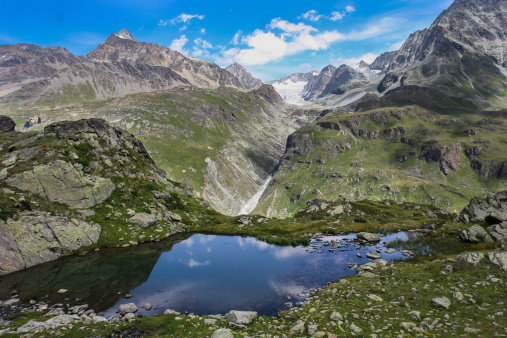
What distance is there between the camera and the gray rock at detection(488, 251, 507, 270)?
30.0 meters

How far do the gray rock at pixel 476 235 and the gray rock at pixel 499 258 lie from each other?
19.5m

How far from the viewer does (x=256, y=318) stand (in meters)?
28.1

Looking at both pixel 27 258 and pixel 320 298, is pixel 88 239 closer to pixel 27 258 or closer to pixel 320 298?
pixel 27 258

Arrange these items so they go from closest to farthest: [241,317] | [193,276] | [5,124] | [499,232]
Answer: [241,317] < [193,276] < [499,232] < [5,124]

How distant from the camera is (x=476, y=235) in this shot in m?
50.8

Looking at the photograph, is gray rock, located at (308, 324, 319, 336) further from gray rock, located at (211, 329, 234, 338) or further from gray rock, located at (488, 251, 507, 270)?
gray rock, located at (488, 251, 507, 270)

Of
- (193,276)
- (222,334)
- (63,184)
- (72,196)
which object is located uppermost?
(63,184)

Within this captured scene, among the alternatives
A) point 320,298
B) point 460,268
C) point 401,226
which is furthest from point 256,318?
point 401,226

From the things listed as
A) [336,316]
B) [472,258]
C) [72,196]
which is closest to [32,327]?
[336,316]

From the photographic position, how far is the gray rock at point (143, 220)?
7175 centimetres

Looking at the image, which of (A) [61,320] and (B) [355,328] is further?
(A) [61,320]

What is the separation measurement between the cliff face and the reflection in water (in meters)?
5.95

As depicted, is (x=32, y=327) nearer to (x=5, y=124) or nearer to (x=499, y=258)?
(x=499, y=258)

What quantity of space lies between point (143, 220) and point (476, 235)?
258 feet
